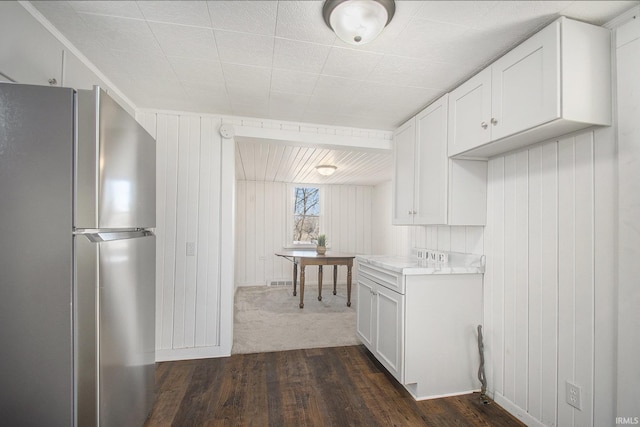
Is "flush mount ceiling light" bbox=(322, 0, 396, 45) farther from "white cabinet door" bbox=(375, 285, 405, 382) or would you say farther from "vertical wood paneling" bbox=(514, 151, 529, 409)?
"white cabinet door" bbox=(375, 285, 405, 382)

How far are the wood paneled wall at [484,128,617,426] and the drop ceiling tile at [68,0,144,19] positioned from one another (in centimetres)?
238

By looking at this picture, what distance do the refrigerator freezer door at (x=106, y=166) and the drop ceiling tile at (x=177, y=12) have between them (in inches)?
20.7

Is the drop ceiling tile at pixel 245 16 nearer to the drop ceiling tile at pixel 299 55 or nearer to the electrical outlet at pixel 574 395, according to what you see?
the drop ceiling tile at pixel 299 55

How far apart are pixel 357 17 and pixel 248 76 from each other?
987 mm

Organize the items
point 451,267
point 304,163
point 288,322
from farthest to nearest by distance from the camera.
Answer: point 304,163 → point 288,322 → point 451,267

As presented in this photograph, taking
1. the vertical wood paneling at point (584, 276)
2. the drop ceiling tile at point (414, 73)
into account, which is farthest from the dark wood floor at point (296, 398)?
the drop ceiling tile at point (414, 73)

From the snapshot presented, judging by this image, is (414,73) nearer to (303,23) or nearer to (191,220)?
(303,23)

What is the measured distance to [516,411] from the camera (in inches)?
75.2

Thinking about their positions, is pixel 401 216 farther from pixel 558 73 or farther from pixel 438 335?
pixel 558 73

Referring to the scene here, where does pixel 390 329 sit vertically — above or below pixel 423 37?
below

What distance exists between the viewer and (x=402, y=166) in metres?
2.88

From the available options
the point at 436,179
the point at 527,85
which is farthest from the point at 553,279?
the point at 527,85

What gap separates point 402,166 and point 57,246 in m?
2.60

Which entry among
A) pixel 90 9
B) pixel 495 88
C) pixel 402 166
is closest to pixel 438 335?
pixel 402 166
